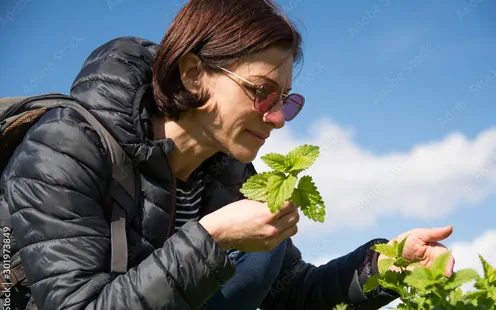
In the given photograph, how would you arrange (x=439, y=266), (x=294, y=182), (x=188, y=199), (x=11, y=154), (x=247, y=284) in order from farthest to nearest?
(x=188, y=199)
(x=247, y=284)
(x=11, y=154)
(x=294, y=182)
(x=439, y=266)

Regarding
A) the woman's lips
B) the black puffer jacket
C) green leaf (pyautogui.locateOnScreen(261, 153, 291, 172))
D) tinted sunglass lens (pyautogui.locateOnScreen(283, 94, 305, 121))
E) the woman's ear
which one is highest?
tinted sunglass lens (pyautogui.locateOnScreen(283, 94, 305, 121))

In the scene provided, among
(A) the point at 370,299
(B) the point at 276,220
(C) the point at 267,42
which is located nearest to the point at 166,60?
(C) the point at 267,42

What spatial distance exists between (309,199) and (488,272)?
0.74 m

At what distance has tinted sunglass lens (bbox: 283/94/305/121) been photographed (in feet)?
10.9

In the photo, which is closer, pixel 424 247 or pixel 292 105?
pixel 424 247

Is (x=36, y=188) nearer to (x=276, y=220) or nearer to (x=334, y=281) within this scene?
(x=276, y=220)

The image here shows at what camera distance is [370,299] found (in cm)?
343

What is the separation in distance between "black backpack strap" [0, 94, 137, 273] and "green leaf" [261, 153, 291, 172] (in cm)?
83

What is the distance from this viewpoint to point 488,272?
1.93m

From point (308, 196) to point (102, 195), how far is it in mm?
1053

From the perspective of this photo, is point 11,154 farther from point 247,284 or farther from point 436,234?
point 436,234

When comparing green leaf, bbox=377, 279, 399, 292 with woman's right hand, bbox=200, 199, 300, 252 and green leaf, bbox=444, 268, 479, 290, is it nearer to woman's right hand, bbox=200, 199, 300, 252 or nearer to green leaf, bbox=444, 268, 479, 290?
green leaf, bbox=444, 268, 479, 290

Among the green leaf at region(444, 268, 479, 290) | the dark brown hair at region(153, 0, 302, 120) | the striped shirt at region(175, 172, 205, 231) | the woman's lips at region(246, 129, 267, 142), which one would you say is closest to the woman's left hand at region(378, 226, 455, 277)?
the green leaf at region(444, 268, 479, 290)

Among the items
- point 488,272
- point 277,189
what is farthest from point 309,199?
point 488,272
